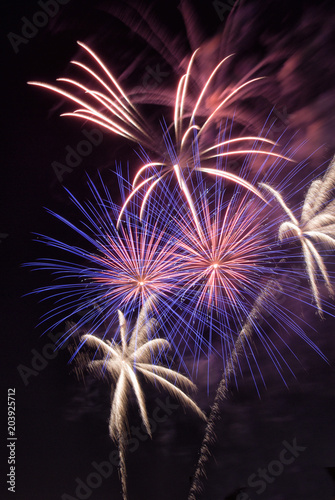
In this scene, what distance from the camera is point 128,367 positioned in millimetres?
8602

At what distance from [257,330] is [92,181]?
4.37 metres

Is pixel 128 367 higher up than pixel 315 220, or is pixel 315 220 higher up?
pixel 315 220

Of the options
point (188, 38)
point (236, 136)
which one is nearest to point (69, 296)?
point (236, 136)

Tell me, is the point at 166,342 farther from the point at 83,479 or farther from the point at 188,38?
the point at 188,38

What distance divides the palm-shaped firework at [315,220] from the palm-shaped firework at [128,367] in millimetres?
2929

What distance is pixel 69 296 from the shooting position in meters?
8.77
